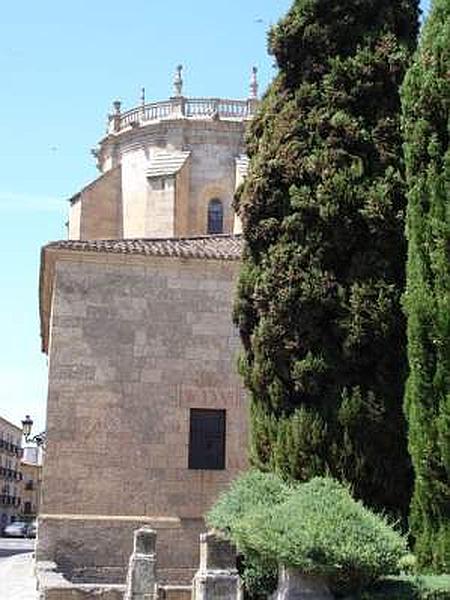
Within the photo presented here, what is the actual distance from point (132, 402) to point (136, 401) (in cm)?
7

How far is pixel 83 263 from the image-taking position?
47.8 feet

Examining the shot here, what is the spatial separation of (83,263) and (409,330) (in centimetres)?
783

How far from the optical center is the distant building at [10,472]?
209 ft

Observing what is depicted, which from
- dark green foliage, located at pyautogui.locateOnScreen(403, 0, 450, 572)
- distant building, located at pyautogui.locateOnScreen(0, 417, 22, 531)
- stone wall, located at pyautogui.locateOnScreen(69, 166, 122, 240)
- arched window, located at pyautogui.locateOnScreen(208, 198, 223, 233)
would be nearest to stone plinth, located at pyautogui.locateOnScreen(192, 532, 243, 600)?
dark green foliage, located at pyautogui.locateOnScreen(403, 0, 450, 572)

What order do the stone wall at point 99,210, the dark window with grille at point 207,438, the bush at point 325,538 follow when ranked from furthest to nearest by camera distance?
1. the stone wall at point 99,210
2. the dark window with grille at point 207,438
3. the bush at point 325,538

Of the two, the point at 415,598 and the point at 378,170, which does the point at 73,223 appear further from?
the point at 415,598

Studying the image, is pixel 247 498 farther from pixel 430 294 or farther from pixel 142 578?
pixel 430 294

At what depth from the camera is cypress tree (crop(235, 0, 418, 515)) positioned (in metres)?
8.66

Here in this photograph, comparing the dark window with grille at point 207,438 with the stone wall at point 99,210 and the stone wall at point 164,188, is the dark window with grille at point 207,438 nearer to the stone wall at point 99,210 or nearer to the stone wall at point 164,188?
the stone wall at point 164,188

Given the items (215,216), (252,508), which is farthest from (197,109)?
(252,508)

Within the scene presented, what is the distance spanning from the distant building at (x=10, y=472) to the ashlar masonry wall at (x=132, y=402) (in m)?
49.0

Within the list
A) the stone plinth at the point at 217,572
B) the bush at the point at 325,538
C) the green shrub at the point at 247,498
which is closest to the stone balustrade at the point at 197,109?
the green shrub at the point at 247,498

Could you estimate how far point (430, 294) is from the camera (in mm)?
7633

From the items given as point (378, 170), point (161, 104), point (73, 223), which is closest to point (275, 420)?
point (378, 170)
